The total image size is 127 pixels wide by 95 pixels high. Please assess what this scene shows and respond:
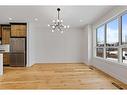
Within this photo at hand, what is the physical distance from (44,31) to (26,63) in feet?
9.81

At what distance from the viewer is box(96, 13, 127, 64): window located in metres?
5.36

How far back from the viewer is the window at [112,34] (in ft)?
20.2

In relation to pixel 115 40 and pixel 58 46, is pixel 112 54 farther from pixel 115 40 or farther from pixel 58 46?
pixel 58 46

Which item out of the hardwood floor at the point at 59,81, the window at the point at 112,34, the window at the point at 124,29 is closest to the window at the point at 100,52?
the window at the point at 112,34

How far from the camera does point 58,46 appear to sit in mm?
11250

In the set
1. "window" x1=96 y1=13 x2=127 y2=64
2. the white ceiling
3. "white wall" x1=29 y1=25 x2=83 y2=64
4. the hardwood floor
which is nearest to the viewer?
the hardwood floor

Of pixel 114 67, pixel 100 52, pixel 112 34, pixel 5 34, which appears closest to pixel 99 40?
pixel 100 52

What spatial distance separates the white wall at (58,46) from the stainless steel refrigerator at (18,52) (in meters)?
2.05

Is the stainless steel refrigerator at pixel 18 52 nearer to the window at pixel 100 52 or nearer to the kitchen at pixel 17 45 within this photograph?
the kitchen at pixel 17 45

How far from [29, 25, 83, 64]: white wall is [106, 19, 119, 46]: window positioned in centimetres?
417

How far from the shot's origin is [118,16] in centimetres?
570

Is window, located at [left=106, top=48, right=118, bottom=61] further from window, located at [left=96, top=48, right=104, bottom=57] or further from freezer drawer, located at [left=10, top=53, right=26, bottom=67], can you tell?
freezer drawer, located at [left=10, top=53, right=26, bottom=67]

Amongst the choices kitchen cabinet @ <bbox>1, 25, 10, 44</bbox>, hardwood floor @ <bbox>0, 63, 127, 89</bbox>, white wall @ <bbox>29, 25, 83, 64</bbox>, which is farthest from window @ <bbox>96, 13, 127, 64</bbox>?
kitchen cabinet @ <bbox>1, 25, 10, 44</bbox>
